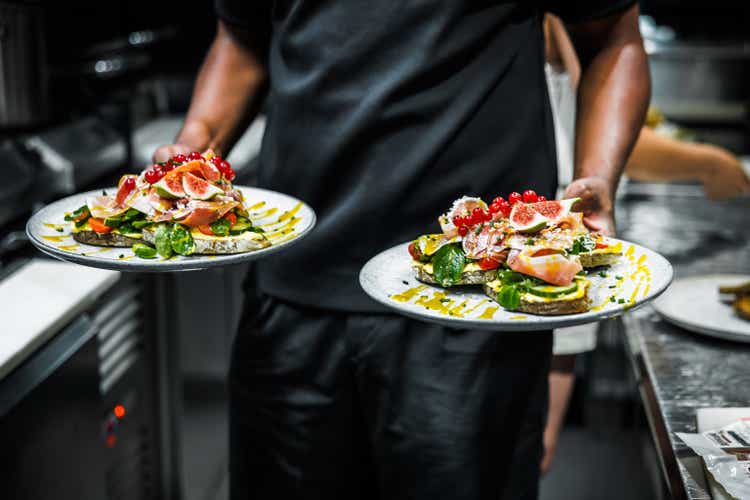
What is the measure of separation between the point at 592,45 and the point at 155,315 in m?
1.47


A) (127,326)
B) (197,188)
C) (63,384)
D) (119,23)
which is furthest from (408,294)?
(119,23)

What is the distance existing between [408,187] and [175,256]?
0.36 m

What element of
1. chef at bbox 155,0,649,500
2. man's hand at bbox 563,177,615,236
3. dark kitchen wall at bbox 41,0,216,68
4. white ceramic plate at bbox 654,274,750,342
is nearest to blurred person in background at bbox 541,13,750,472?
white ceramic plate at bbox 654,274,750,342

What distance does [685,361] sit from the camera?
1.64 meters

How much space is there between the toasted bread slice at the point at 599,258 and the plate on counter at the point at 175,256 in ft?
1.18

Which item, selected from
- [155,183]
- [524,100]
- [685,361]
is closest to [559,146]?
[685,361]

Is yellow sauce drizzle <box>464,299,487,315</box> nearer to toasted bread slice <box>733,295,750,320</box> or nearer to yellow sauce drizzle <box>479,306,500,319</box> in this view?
yellow sauce drizzle <box>479,306,500,319</box>

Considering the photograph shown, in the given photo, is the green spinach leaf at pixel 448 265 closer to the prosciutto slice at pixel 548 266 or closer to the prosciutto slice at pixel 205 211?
the prosciutto slice at pixel 548 266

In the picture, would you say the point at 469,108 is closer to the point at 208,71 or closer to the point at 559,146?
the point at 208,71

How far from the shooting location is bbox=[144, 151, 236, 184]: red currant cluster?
1.32 m

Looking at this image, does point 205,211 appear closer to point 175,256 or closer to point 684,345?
point 175,256

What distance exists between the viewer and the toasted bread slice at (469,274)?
116 cm

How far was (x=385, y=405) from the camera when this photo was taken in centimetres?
139

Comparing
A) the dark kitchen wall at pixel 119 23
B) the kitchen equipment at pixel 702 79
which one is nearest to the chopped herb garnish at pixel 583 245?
the dark kitchen wall at pixel 119 23
